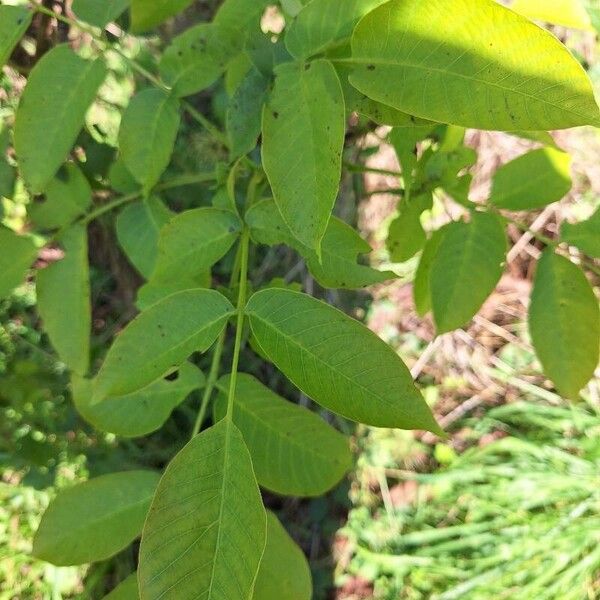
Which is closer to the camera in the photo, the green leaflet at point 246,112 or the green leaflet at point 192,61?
the green leaflet at point 246,112

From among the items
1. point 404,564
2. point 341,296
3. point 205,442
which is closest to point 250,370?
point 341,296

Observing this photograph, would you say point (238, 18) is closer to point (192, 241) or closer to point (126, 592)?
point (192, 241)

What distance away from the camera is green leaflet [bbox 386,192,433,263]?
40.8 inches

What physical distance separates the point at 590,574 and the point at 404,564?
0.59m

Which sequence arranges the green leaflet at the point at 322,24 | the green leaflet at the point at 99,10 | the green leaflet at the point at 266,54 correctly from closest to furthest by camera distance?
the green leaflet at the point at 322,24
the green leaflet at the point at 266,54
the green leaflet at the point at 99,10

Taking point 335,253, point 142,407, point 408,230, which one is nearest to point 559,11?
point 408,230

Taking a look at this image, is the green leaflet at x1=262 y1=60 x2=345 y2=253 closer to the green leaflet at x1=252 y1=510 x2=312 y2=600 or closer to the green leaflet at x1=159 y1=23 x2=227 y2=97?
the green leaflet at x1=159 y1=23 x2=227 y2=97

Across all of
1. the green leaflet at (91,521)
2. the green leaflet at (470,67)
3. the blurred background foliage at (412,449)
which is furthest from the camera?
the blurred background foliage at (412,449)

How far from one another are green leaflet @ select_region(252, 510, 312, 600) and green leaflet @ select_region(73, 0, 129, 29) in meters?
0.84

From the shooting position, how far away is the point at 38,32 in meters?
1.22

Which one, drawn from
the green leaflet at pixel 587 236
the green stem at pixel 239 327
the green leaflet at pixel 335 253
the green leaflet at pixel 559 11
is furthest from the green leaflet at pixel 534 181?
the green stem at pixel 239 327

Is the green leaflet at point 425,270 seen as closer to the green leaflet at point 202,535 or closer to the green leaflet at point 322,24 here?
the green leaflet at point 322,24

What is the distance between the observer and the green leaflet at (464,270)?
0.99 metres

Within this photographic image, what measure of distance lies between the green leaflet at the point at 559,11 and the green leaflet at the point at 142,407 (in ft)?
2.44
